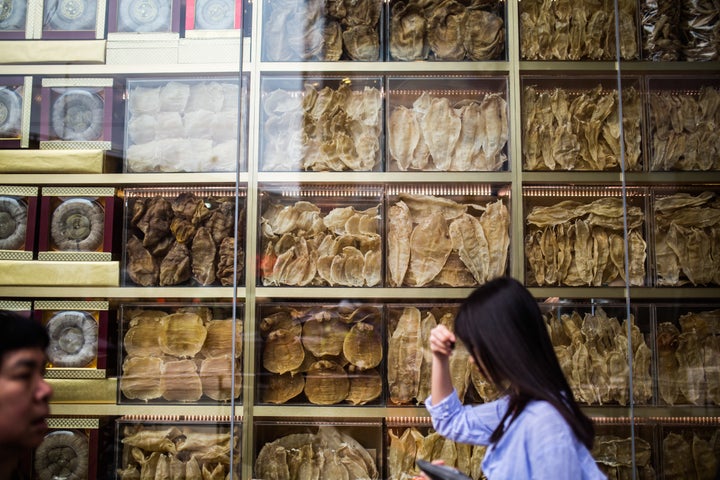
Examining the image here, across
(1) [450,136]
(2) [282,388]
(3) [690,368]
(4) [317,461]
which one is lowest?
(4) [317,461]

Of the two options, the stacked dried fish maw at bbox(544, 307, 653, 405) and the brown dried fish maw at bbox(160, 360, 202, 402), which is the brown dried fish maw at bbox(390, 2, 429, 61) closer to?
the stacked dried fish maw at bbox(544, 307, 653, 405)

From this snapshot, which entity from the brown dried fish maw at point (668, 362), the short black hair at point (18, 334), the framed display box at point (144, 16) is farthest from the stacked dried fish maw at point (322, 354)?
the short black hair at point (18, 334)

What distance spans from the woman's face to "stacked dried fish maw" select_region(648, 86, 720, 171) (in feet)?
8.67

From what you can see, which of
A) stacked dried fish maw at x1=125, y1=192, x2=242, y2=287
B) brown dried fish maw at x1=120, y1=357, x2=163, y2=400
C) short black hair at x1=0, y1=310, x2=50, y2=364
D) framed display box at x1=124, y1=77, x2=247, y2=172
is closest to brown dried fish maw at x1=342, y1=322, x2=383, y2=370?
stacked dried fish maw at x1=125, y1=192, x2=242, y2=287

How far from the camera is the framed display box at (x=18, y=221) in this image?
280cm

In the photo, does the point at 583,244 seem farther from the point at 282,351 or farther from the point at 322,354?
the point at 282,351

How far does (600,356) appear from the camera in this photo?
2.74 m

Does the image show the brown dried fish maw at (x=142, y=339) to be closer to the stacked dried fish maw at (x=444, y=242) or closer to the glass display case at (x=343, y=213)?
the glass display case at (x=343, y=213)

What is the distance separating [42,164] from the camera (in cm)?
284

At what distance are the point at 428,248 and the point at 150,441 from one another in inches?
60.8

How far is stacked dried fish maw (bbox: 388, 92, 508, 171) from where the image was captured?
9.42 ft

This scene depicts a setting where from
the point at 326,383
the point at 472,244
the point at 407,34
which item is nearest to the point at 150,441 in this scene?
the point at 326,383

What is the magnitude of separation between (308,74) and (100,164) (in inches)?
41.9

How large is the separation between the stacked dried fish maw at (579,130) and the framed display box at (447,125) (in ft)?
0.43
